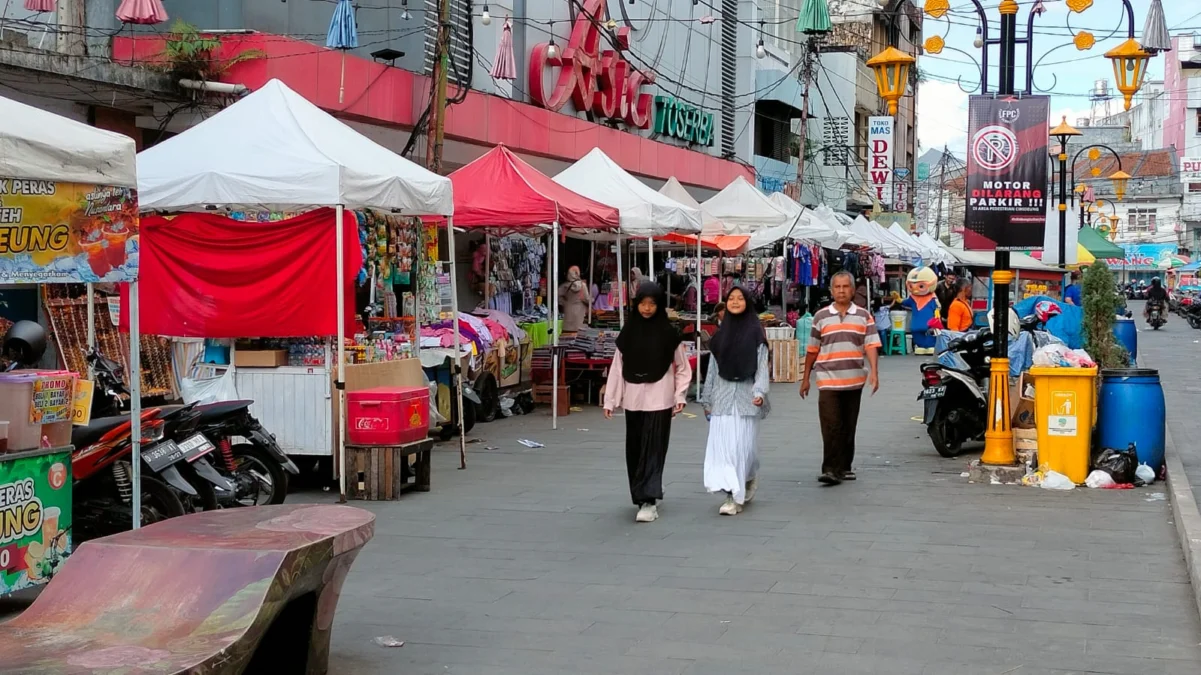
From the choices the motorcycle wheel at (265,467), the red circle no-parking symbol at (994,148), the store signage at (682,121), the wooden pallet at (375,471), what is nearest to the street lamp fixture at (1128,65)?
the red circle no-parking symbol at (994,148)

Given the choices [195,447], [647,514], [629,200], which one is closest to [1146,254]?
[629,200]

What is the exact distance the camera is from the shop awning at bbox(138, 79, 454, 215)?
998 cm

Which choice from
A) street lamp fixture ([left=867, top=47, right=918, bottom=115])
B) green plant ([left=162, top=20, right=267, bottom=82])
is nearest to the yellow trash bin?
street lamp fixture ([left=867, top=47, right=918, bottom=115])

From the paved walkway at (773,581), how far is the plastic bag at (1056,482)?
0.33ft

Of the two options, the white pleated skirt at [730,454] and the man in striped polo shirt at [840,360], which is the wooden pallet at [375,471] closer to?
the white pleated skirt at [730,454]

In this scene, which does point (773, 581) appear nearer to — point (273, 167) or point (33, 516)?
point (33, 516)

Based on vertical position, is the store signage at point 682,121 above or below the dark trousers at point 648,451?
above

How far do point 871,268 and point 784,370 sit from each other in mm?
10840

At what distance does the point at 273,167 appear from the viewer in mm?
10141

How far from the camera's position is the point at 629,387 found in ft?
30.6

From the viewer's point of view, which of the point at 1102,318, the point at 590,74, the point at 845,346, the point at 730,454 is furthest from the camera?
the point at 590,74

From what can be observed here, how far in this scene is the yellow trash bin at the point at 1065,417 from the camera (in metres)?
10.3

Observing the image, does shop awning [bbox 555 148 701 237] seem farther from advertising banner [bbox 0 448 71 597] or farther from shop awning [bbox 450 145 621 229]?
advertising banner [bbox 0 448 71 597]

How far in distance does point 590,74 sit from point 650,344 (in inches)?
619
